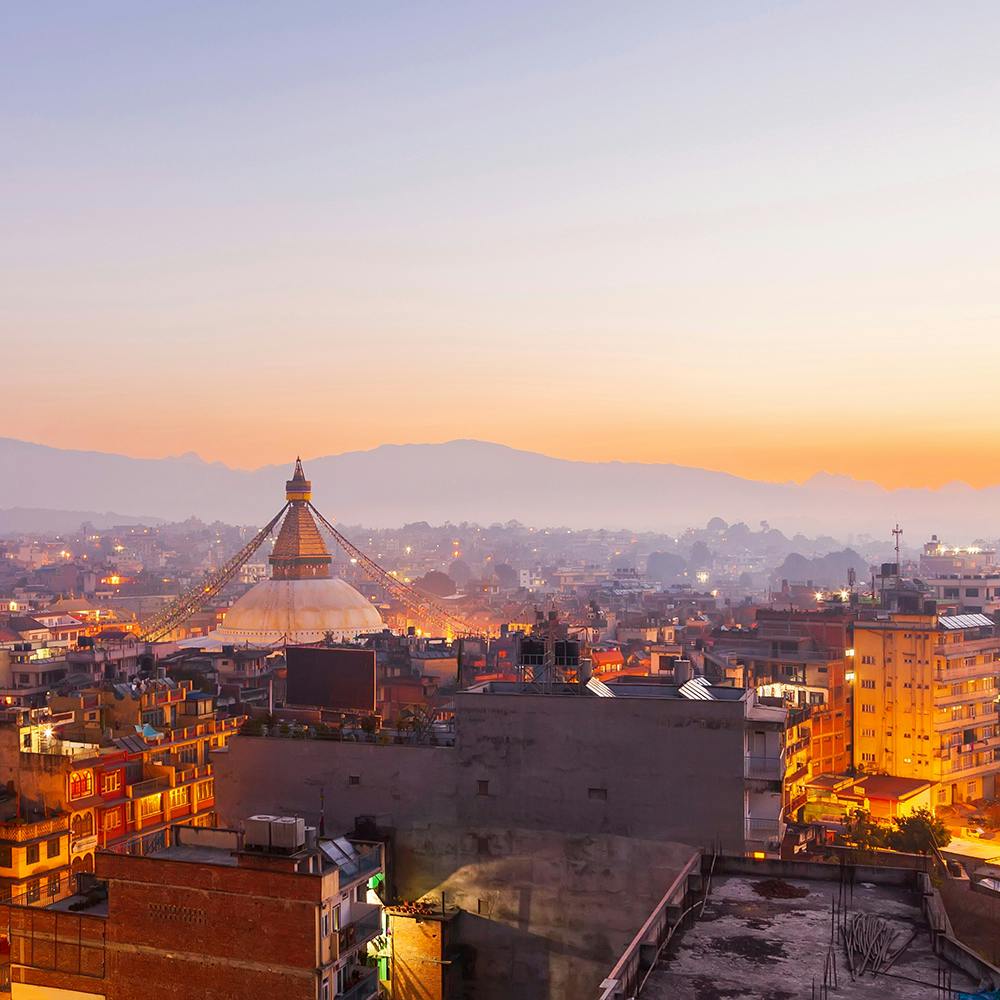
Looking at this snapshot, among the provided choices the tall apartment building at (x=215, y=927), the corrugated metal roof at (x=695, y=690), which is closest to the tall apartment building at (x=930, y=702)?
the corrugated metal roof at (x=695, y=690)

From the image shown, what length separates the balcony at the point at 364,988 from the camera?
25.7 m

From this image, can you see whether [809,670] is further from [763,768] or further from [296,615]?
[296,615]

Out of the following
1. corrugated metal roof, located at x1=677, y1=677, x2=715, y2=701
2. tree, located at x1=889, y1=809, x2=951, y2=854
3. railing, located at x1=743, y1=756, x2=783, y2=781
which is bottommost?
tree, located at x1=889, y1=809, x2=951, y2=854

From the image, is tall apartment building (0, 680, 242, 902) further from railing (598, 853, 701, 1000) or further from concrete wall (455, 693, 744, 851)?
railing (598, 853, 701, 1000)

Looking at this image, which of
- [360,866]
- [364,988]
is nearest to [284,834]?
[360,866]

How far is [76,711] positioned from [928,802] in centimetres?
4422

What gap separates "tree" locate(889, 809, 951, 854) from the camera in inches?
1966

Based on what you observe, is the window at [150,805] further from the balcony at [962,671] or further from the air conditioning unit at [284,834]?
the balcony at [962,671]

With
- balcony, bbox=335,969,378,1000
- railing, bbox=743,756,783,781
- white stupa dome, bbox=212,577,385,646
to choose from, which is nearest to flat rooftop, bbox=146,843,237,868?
balcony, bbox=335,969,378,1000

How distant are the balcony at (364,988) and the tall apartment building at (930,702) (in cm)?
4858

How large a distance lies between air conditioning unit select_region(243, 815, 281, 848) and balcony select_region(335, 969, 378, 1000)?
370 cm

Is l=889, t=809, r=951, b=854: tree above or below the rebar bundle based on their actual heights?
below

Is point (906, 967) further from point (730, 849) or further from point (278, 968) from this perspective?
point (278, 968)

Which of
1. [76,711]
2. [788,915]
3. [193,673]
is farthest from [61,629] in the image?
[788,915]
